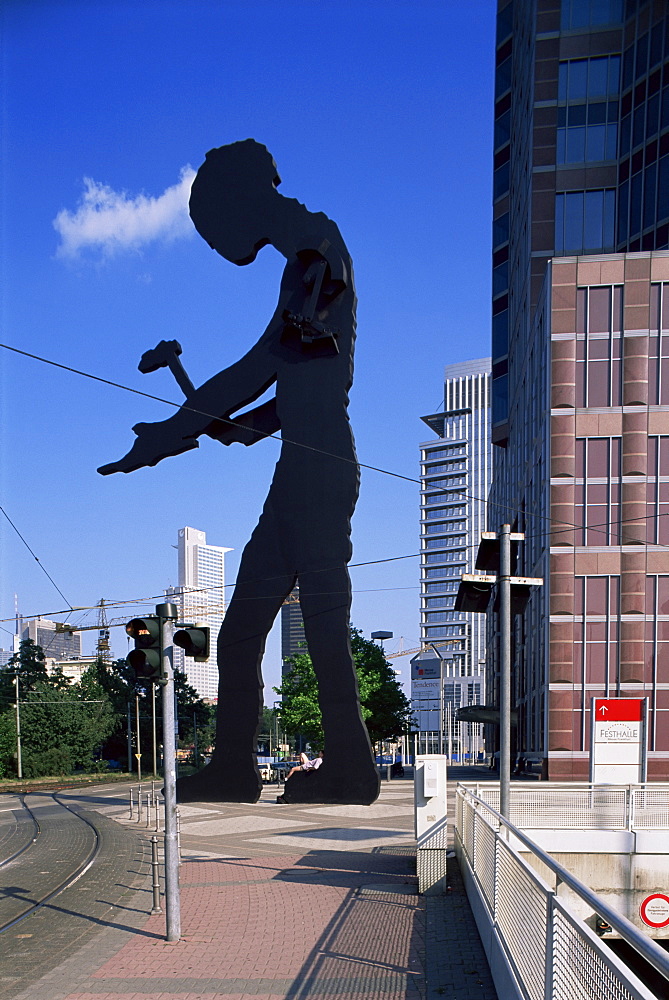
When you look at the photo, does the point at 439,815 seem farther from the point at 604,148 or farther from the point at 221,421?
the point at 604,148

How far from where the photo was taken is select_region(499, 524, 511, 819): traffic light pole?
41.3 feet

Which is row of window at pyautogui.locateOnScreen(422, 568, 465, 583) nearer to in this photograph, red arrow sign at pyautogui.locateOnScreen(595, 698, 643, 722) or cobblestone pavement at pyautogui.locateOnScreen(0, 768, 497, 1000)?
red arrow sign at pyautogui.locateOnScreen(595, 698, 643, 722)

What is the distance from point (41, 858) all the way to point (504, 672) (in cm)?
1017

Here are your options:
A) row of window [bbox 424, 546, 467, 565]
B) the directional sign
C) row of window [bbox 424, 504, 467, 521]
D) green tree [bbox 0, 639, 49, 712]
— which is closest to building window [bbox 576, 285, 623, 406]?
the directional sign

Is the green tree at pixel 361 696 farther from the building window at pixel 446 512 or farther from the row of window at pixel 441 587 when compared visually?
the row of window at pixel 441 587

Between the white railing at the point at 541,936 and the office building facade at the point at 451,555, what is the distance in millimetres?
145924

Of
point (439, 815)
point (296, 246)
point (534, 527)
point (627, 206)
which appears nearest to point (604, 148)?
point (627, 206)

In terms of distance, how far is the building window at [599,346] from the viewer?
33.0 m

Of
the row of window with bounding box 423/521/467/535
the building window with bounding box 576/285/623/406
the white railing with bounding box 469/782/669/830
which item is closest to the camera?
the white railing with bounding box 469/782/669/830

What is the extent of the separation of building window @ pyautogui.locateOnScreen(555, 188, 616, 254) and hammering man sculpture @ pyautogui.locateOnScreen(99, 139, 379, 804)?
26.1 m

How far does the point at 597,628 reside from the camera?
33.0 meters

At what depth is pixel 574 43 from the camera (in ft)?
153

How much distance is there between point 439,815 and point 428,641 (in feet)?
506

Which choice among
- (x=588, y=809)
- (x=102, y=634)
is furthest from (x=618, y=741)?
(x=102, y=634)
